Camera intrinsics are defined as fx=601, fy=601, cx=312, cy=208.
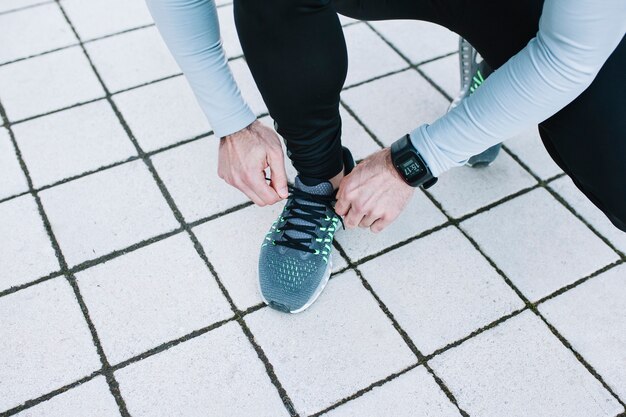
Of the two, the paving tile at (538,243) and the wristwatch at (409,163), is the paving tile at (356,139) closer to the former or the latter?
the paving tile at (538,243)

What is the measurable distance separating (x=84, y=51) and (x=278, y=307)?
42.7 inches

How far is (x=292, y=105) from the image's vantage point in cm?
103

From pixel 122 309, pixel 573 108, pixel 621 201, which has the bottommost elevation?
pixel 122 309

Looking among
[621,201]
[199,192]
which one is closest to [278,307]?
[199,192]

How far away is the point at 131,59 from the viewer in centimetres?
177

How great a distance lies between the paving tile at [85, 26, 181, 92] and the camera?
1.71 meters

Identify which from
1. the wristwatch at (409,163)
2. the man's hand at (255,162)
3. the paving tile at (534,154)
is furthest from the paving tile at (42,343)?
the paving tile at (534,154)

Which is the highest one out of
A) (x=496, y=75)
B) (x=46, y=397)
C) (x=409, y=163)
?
(x=496, y=75)

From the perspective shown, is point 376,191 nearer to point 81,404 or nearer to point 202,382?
point 202,382

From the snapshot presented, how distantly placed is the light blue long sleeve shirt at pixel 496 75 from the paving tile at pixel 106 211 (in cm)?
37

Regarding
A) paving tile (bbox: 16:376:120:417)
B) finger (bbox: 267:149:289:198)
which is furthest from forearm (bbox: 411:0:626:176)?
paving tile (bbox: 16:376:120:417)

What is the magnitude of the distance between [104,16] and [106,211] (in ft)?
2.78

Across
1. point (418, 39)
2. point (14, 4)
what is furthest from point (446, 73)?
point (14, 4)

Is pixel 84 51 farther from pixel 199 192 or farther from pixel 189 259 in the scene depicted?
pixel 189 259
